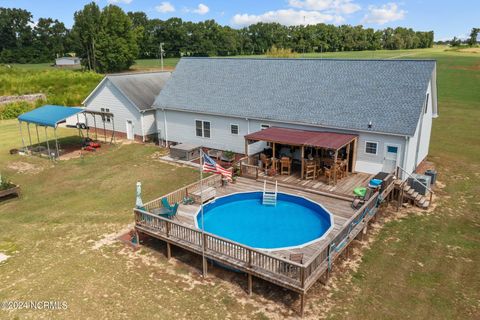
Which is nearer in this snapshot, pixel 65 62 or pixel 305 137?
pixel 305 137

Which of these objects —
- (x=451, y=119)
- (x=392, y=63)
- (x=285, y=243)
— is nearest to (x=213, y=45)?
(x=451, y=119)

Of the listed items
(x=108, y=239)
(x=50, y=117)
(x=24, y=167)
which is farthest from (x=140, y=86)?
(x=108, y=239)

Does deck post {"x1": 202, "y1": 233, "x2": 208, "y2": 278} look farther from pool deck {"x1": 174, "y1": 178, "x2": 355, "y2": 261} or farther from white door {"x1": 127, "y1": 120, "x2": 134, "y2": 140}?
white door {"x1": 127, "y1": 120, "x2": 134, "y2": 140}

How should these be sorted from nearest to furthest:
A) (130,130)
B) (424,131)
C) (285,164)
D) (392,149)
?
(392,149) → (285,164) → (424,131) → (130,130)

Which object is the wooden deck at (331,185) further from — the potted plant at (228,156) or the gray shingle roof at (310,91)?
the potted plant at (228,156)

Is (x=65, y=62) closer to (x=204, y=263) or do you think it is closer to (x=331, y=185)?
(x=331, y=185)

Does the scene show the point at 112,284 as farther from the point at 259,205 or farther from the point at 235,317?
the point at 259,205
